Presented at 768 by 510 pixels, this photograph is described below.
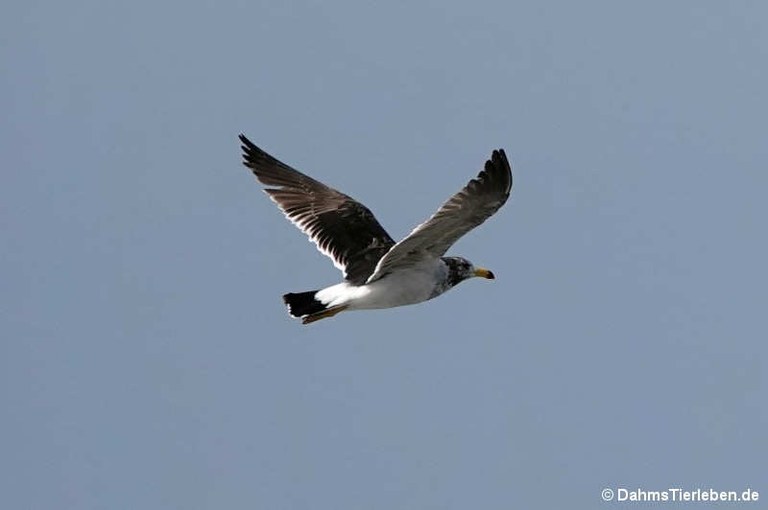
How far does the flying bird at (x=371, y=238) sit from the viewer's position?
15898mm

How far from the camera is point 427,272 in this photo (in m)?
17.8

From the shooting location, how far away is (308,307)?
18.2 meters

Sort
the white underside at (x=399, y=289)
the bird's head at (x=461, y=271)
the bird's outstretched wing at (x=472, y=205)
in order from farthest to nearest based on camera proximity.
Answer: the bird's head at (x=461, y=271) → the white underside at (x=399, y=289) → the bird's outstretched wing at (x=472, y=205)

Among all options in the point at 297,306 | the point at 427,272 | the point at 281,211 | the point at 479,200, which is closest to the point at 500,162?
the point at 479,200

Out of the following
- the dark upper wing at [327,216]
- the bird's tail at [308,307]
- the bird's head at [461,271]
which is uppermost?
the dark upper wing at [327,216]

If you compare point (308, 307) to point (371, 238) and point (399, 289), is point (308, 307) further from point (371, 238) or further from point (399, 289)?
point (371, 238)

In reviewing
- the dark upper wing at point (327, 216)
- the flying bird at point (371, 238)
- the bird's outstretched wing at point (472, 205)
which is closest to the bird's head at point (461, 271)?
the flying bird at point (371, 238)

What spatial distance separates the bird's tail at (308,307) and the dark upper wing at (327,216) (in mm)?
665

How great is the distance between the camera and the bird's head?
18.4 m

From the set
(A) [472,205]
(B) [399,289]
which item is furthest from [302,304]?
(A) [472,205]

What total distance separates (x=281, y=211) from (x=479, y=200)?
544 cm

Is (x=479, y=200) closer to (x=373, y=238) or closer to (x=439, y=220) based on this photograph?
(x=439, y=220)

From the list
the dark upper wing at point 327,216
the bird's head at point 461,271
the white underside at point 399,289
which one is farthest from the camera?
the dark upper wing at point 327,216

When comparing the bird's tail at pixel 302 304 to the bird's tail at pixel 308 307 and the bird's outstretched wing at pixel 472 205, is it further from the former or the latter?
the bird's outstretched wing at pixel 472 205
